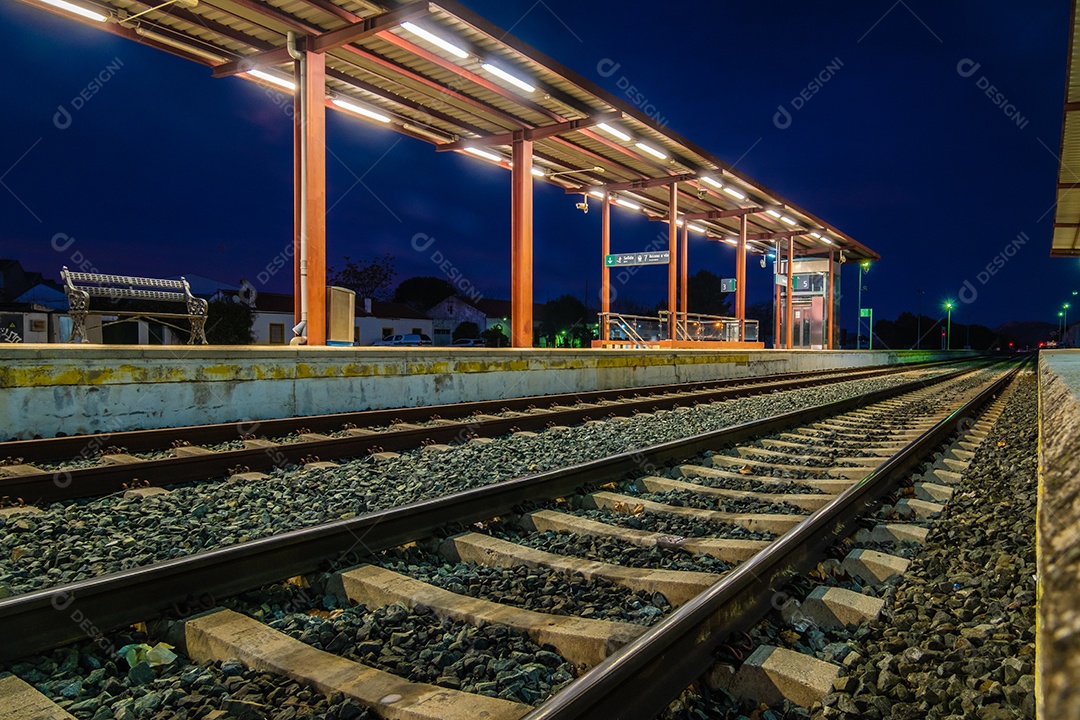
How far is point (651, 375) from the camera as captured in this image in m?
17.0

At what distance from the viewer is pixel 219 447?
21.4 feet

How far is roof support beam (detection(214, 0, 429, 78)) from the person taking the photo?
10930mm

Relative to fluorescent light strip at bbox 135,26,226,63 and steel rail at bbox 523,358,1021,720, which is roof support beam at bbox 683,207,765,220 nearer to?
fluorescent light strip at bbox 135,26,226,63

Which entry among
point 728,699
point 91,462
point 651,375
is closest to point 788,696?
point 728,699

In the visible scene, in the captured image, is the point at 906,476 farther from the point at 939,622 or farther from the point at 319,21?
the point at 319,21

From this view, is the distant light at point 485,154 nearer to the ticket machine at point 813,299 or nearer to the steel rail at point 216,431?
the steel rail at point 216,431

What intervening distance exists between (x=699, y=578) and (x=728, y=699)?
2.57 feet

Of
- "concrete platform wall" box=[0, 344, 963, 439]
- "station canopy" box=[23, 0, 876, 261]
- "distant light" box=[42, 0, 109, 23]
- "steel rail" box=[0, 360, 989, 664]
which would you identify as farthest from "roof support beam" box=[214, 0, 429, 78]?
"steel rail" box=[0, 360, 989, 664]

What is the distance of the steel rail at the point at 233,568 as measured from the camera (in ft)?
8.27

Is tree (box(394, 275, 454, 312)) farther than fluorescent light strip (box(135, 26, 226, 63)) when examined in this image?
Yes

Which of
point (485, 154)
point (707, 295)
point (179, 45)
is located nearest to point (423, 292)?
point (707, 295)

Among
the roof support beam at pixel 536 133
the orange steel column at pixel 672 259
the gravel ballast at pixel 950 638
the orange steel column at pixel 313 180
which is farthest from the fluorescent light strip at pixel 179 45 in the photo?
the orange steel column at pixel 672 259

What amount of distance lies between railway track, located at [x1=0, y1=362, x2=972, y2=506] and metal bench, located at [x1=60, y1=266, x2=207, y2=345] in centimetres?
372

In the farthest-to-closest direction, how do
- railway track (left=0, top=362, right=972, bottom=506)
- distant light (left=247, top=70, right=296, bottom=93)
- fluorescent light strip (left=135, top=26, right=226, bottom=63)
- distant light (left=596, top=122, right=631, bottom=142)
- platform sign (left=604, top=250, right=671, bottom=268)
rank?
platform sign (left=604, top=250, right=671, bottom=268) → distant light (left=596, top=122, right=631, bottom=142) → distant light (left=247, top=70, right=296, bottom=93) → fluorescent light strip (left=135, top=26, right=226, bottom=63) → railway track (left=0, top=362, right=972, bottom=506)
